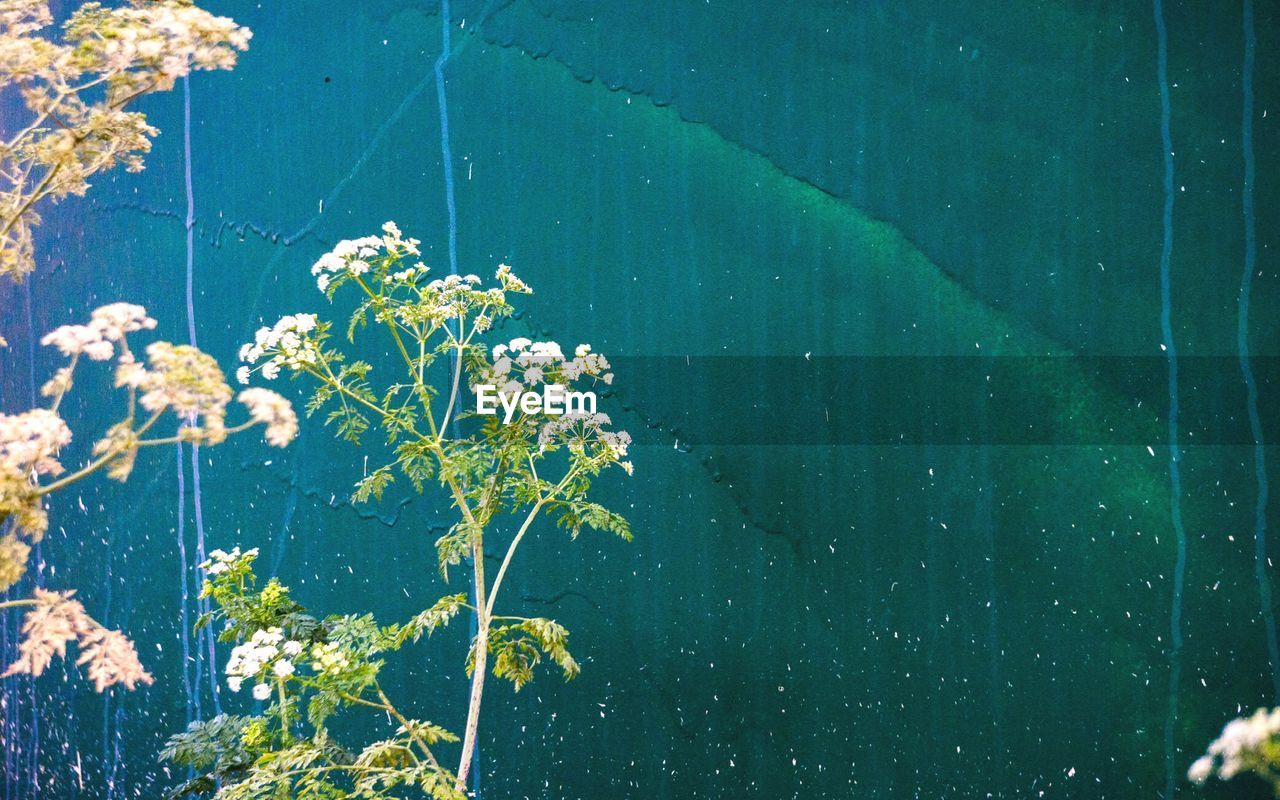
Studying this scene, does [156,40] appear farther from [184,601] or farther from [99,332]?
[184,601]

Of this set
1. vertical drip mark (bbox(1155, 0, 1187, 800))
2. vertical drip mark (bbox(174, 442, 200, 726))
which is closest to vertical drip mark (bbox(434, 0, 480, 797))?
vertical drip mark (bbox(174, 442, 200, 726))

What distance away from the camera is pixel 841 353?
2.57 m

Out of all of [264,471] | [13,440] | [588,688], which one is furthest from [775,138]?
[264,471]

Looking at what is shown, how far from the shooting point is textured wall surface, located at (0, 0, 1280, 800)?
220 cm

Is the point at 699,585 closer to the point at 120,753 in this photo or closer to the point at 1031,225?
the point at 1031,225

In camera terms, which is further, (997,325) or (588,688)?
(588,688)

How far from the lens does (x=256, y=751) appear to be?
2.49m

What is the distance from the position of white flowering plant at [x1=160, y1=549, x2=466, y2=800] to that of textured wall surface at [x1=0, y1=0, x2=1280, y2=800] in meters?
0.65

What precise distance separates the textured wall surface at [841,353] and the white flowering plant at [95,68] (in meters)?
1.14

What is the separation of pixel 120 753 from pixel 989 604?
3431mm

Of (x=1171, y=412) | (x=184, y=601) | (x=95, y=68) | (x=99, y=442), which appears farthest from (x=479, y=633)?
(x=184, y=601)

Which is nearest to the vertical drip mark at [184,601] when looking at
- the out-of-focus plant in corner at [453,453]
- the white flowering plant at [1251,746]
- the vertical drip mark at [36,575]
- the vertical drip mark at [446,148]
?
the vertical drip mark at [36,575]

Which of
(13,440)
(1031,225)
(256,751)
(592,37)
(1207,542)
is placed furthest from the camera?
(592,37)

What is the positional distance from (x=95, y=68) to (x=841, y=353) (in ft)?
4.79
